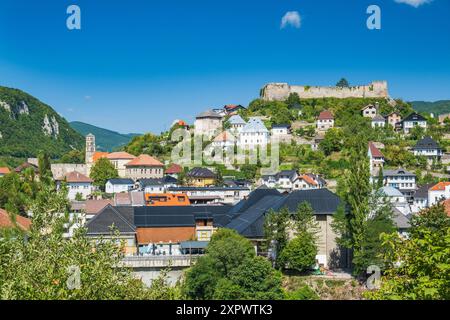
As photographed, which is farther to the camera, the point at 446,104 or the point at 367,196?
the point at 446,104

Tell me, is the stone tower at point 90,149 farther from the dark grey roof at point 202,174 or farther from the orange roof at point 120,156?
the dark grey roof at point 202,174

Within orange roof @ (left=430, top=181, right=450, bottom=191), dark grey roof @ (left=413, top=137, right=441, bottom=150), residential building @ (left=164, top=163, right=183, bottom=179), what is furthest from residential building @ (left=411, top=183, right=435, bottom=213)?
residential building @ (left=164, top=163, right=183, bottom=179)

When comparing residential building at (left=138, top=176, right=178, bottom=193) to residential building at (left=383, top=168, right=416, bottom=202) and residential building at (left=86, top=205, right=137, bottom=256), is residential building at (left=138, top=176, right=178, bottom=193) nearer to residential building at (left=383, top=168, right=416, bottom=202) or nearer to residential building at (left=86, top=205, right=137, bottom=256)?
residential building at (left=383, top=168, right=416, bottom=202)

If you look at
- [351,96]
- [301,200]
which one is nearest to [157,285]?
[301,200]

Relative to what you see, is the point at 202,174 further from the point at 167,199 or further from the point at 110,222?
the point at 110,222

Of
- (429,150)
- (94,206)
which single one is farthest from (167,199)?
(429,150)

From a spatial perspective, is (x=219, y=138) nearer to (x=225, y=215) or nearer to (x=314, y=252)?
(x=225, y=215)
